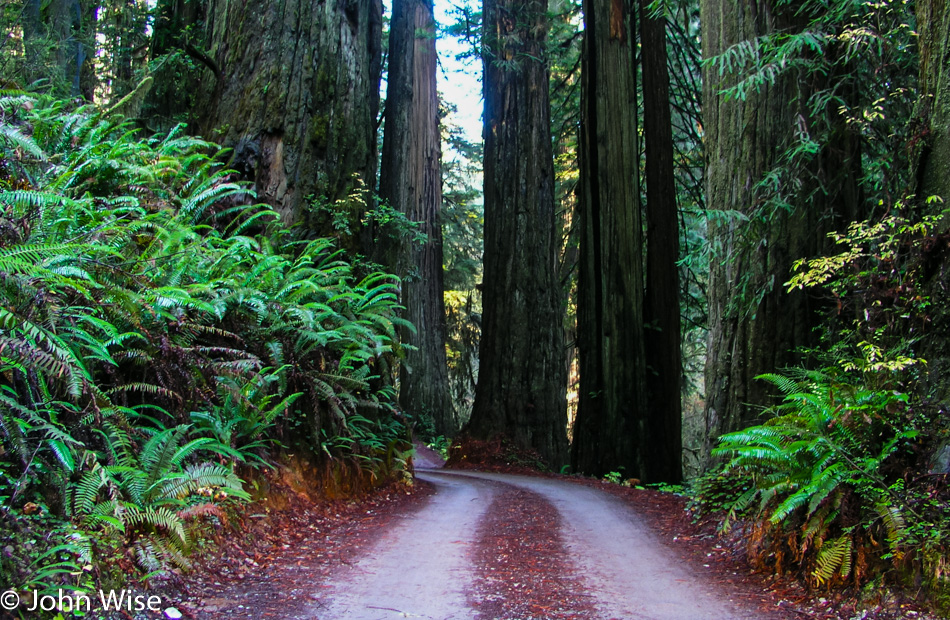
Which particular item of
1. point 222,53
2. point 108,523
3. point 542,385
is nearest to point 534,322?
point 542,385

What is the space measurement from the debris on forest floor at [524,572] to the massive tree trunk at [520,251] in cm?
603

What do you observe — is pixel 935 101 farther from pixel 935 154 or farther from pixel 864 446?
pixel 864 446

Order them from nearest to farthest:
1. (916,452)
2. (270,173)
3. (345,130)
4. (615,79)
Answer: (916,452) → (270,173) → (345,130) → (615,79)

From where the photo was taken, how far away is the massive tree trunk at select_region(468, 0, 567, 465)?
11992 mm

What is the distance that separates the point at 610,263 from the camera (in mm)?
10797

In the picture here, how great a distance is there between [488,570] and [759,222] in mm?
3692

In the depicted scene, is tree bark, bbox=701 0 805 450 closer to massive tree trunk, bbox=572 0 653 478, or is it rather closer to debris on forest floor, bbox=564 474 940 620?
debris on forest floor, bbox=564 474 940 620

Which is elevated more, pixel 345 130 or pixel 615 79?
pixel 615 79

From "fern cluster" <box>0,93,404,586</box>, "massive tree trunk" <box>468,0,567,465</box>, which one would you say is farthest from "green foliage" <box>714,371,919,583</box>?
"massive tree trunk" <box>468,0,567,465</box>

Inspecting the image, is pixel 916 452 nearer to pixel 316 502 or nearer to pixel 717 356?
pixel 717 356

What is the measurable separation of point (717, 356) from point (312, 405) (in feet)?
12.3

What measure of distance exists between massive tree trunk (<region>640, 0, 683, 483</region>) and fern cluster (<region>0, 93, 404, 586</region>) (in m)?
5.31

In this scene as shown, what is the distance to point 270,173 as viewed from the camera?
7277mm

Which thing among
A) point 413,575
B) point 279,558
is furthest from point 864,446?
point 279,558
